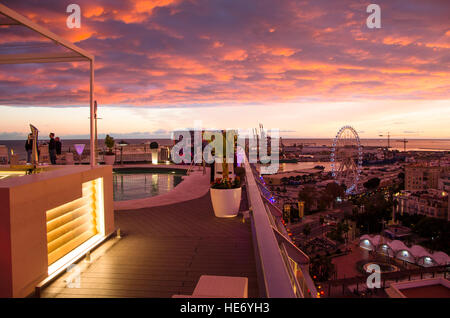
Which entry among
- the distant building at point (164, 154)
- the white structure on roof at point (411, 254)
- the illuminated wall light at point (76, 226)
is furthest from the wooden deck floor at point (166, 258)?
the white structure on roof at point (411, 254)

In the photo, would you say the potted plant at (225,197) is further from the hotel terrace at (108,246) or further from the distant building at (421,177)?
the distant building at (421,177)

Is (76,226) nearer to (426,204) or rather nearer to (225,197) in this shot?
(225,197)

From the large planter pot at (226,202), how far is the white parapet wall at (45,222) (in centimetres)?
195

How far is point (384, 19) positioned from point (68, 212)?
1168 centimetres

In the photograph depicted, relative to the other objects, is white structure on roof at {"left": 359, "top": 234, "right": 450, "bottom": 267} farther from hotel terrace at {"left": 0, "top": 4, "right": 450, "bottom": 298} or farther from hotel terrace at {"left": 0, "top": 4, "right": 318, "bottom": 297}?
hotel terrace at {"left": 0, "top": 4, "right": 318, "bottom": 297}

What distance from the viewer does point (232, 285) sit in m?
1.65

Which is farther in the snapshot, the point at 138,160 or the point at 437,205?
the point at 437,205

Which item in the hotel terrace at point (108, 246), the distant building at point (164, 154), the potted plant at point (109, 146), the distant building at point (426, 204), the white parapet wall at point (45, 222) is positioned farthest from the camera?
the distant building at point (426, 204)

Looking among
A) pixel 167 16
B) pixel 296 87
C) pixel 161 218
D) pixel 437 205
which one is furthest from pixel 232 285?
pixel 437 205

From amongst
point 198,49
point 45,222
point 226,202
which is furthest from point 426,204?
point 45,222

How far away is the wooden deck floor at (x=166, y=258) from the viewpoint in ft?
9.58

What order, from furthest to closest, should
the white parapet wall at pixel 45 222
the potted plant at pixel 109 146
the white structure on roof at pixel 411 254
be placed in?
the white structure on roof at pixel 411 254 < the potted plant at pixel 109 146 < the white parapet wall at pixel 45 222
